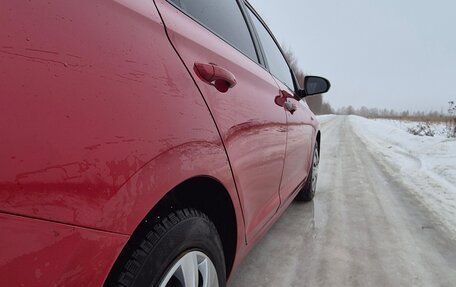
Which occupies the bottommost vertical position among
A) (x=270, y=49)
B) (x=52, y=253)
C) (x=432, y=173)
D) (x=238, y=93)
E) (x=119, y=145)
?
(x=432, y=173)

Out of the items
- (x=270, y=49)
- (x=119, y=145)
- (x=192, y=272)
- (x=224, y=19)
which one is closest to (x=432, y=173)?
(x=270, y=49)

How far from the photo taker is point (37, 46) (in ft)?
2.31

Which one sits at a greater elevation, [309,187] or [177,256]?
[177,256]

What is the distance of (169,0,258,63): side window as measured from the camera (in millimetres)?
1534

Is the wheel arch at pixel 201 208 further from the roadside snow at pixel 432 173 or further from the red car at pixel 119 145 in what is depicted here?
the roadside snow at pixel 432 173

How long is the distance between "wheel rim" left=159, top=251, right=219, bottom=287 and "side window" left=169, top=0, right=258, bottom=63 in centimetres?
92

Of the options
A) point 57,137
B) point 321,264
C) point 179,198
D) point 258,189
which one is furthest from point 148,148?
point 321,264

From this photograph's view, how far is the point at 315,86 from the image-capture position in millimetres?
3592

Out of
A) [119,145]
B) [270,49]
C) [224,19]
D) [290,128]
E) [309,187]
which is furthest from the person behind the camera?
[309,187]

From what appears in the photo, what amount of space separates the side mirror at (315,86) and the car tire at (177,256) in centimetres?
248

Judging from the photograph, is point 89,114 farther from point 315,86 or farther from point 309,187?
point 309,187

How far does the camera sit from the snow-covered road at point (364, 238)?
237 cm

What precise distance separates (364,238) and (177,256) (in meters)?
2.39

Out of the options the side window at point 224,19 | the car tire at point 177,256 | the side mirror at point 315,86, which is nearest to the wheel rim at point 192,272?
the car tire at point 177,256
